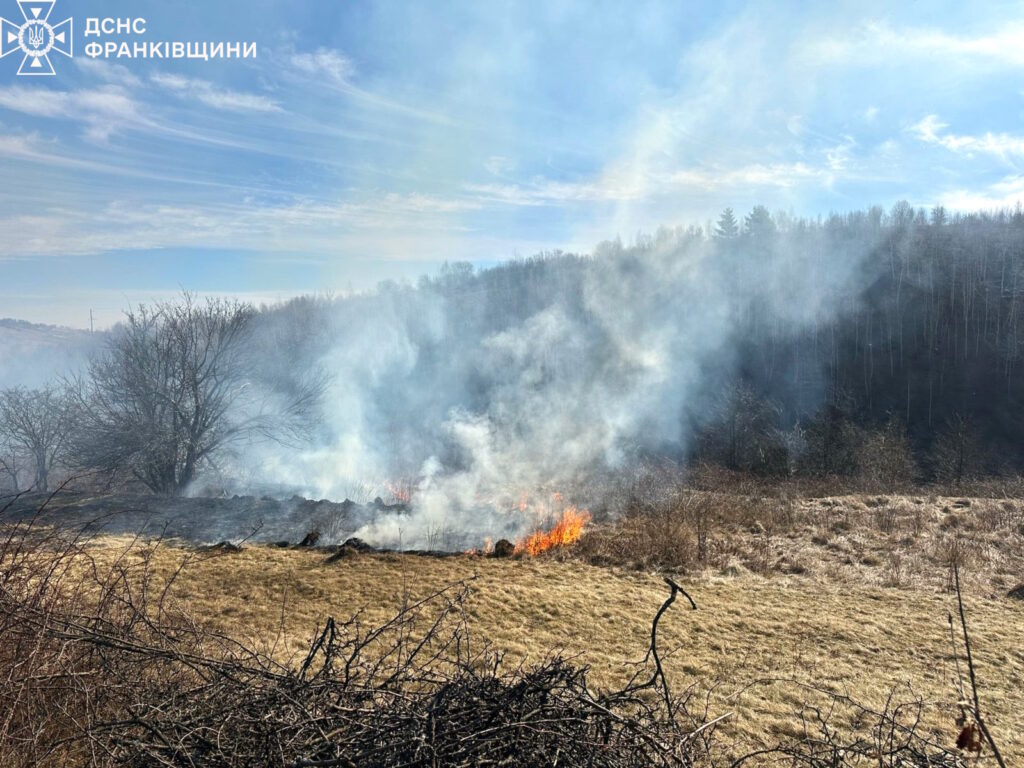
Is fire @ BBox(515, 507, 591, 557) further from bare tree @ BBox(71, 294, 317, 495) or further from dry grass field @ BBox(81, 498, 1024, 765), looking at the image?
bare tree @ BBox(71, 294, 317, 495)

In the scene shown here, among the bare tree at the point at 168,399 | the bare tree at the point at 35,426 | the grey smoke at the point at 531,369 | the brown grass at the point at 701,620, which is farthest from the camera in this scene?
the grey smoke at the point at 531,369

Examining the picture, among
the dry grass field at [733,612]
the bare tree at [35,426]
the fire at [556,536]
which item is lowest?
the fire at [556,536]

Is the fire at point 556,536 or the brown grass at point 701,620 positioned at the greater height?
the brown grass at point 701,620

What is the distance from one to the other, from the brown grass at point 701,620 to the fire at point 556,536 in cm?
77

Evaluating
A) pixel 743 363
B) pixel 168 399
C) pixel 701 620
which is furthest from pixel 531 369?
pixel 701 620

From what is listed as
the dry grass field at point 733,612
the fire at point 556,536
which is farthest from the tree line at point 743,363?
the fire at point 556,536

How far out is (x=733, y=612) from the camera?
381 inches

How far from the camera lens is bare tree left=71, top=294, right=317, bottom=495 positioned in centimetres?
1900

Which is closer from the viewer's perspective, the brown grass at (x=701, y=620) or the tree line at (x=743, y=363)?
the brown grass at (x=701, y=620)

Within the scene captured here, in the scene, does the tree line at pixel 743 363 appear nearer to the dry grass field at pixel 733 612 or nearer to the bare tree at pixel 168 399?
the bare tree at pixel 168 399

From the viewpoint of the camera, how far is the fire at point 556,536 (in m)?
14.0

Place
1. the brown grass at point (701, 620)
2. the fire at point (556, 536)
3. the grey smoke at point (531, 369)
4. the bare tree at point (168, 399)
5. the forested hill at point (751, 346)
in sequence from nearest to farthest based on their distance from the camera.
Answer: the brown grass at point (701, 620), the fire at point (556, 536), the bare tree at point (168, 399), the grey smoke at point (531, 369), the forested hill at point (751, 346)

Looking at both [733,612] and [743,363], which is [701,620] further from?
[743,363]

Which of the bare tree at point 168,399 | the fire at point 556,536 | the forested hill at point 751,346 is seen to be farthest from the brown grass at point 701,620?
the forested hill at point 751,346
